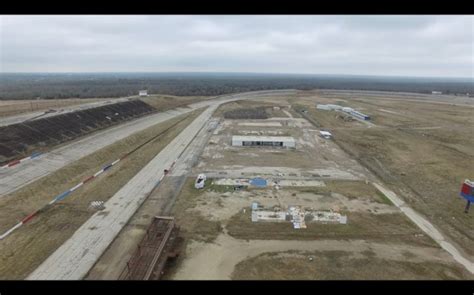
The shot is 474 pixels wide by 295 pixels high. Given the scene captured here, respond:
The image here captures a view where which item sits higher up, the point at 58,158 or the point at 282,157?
the point at 282,157

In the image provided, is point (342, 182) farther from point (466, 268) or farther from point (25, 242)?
point (25, 242)

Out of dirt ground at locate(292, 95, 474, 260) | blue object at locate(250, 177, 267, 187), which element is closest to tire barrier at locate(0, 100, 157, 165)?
blue object at locate(250, 177, 267, 187)

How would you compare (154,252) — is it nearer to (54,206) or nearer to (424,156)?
(54,206)

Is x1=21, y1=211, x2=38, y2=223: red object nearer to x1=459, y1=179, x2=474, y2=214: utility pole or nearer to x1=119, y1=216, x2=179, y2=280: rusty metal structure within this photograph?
x1=119, y1=216, x2=179, y2=280: rusty metal structure

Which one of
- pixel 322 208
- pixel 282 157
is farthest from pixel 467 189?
pixel 282 157
